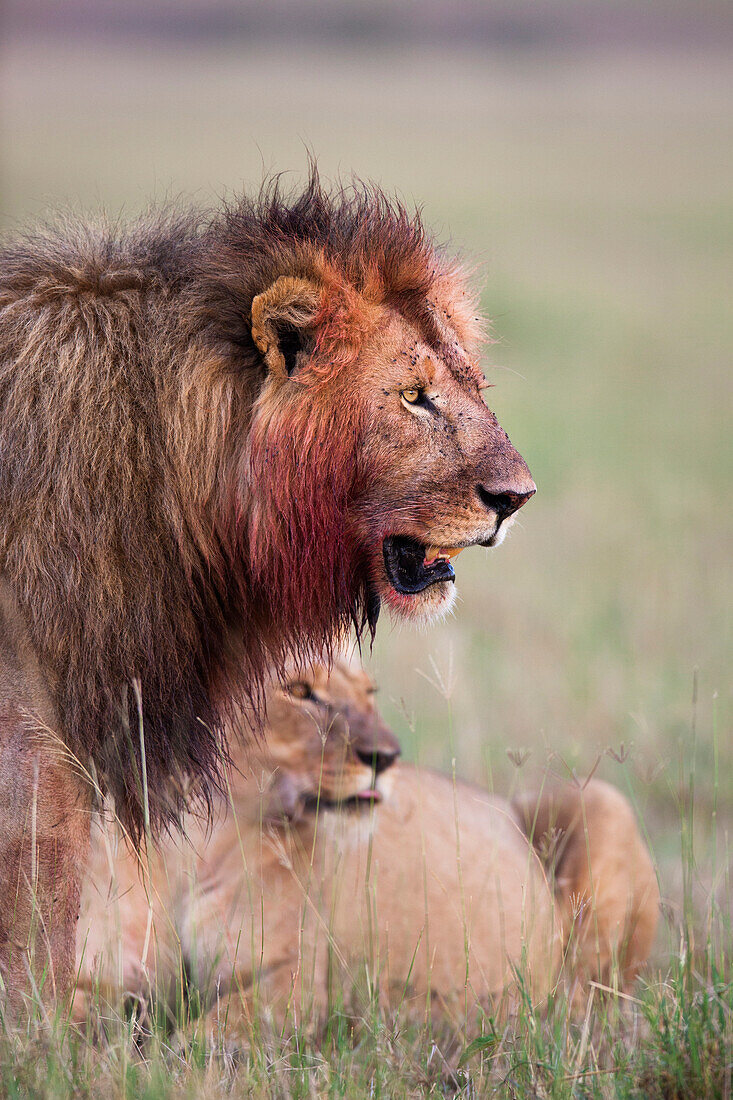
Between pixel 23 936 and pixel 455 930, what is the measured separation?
1762 mm

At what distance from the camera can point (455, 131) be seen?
100 feet

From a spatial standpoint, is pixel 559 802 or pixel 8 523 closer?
pixel 8 523

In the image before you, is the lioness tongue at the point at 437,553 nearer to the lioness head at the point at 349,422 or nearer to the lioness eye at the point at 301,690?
the lioness head at the point at 349,422

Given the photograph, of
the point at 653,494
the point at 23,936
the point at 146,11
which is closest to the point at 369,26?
the point at 146,11

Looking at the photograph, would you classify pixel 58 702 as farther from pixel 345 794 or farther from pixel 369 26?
pixel 369 26

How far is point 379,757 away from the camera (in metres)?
3.85

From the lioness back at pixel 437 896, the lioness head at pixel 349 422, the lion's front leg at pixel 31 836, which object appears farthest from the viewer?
the lioness back at pixel 437 896

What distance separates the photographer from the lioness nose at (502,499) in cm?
265

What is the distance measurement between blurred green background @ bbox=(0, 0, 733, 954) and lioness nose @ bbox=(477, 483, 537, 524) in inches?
16.4

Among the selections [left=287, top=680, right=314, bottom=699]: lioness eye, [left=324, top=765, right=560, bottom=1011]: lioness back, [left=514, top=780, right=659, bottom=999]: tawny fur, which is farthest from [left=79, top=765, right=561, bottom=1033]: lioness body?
[left=287, top=680, right=314, bottom=699]: lioness eye

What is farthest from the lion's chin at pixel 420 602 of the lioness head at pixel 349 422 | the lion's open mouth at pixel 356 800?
the lion's open mouth at pixel 356 800

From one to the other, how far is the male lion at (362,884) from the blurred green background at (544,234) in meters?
0.31

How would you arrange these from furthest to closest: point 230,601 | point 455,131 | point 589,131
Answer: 1. point 455,131
2. point 589,131
3. point 230,601

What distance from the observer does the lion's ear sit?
260 cm
